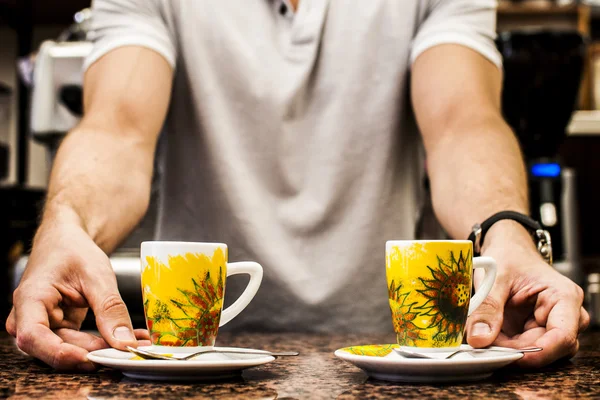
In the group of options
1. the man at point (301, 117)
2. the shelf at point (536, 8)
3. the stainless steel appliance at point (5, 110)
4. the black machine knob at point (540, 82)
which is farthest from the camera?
the stainless steel appliance at point (5, 110)

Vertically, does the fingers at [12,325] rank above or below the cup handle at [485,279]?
below

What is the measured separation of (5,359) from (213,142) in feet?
2.19

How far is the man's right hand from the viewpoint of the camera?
0.69 meters

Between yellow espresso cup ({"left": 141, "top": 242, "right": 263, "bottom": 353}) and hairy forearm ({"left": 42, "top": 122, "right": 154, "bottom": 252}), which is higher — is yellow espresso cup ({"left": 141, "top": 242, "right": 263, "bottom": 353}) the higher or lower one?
the lower one

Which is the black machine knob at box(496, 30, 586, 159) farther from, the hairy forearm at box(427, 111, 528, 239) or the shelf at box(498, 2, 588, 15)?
the shelf at box(498, 2, 588, 15)

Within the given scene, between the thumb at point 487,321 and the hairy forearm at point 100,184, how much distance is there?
1.59 ft

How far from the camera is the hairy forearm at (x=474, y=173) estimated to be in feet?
3.34

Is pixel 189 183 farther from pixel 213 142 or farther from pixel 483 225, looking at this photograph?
pixel 483 225

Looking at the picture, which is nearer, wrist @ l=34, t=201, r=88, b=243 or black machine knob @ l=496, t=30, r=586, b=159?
wrist @ l=34, t=201, r=88, b=243

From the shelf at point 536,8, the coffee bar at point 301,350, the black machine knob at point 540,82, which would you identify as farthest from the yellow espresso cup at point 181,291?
the shelf at point 536,8

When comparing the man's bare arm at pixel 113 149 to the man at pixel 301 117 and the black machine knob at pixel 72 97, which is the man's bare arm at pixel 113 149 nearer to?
the man at pixel 301 117

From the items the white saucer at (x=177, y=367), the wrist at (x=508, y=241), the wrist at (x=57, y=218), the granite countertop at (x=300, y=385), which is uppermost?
the wrist at (x=57, y=218)

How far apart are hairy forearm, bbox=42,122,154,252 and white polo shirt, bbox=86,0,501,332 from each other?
0.81 feet

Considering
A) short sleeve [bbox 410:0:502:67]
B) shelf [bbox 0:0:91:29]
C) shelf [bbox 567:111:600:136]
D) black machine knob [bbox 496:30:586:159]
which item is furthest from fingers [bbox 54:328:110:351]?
shelf [bbox 0:0:91:29]
